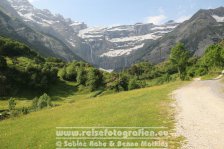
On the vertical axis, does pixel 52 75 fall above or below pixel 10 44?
below

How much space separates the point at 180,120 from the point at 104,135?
891 centimetres

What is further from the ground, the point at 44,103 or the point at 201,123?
the point at 201,123

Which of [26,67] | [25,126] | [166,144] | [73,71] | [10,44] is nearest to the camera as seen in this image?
[166,144]

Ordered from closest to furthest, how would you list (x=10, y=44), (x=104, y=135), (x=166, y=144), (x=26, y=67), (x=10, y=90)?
(x=166, y=144)
(x=104, y=135)
(x=10, y=90)
(x=26, y=67)
(x=10, y=44)

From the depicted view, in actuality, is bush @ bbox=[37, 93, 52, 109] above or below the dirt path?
below

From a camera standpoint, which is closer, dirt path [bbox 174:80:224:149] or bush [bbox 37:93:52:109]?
dirt path [bbox 174:80:224:149]

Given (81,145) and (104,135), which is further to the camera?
(104,135)

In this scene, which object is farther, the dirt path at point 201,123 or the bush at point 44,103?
the bush at point 44,103

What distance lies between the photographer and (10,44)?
19988 cm

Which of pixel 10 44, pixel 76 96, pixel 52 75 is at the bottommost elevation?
pixel 76 96

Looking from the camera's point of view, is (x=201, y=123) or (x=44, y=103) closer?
(x=201, y=123)

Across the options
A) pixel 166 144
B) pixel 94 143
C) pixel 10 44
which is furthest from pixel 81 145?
pixel 10 44

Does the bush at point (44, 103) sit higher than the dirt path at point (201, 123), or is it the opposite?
the dirt path at point (201, 123)

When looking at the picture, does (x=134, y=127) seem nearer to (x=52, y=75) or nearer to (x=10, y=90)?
(x=10, y=90)
